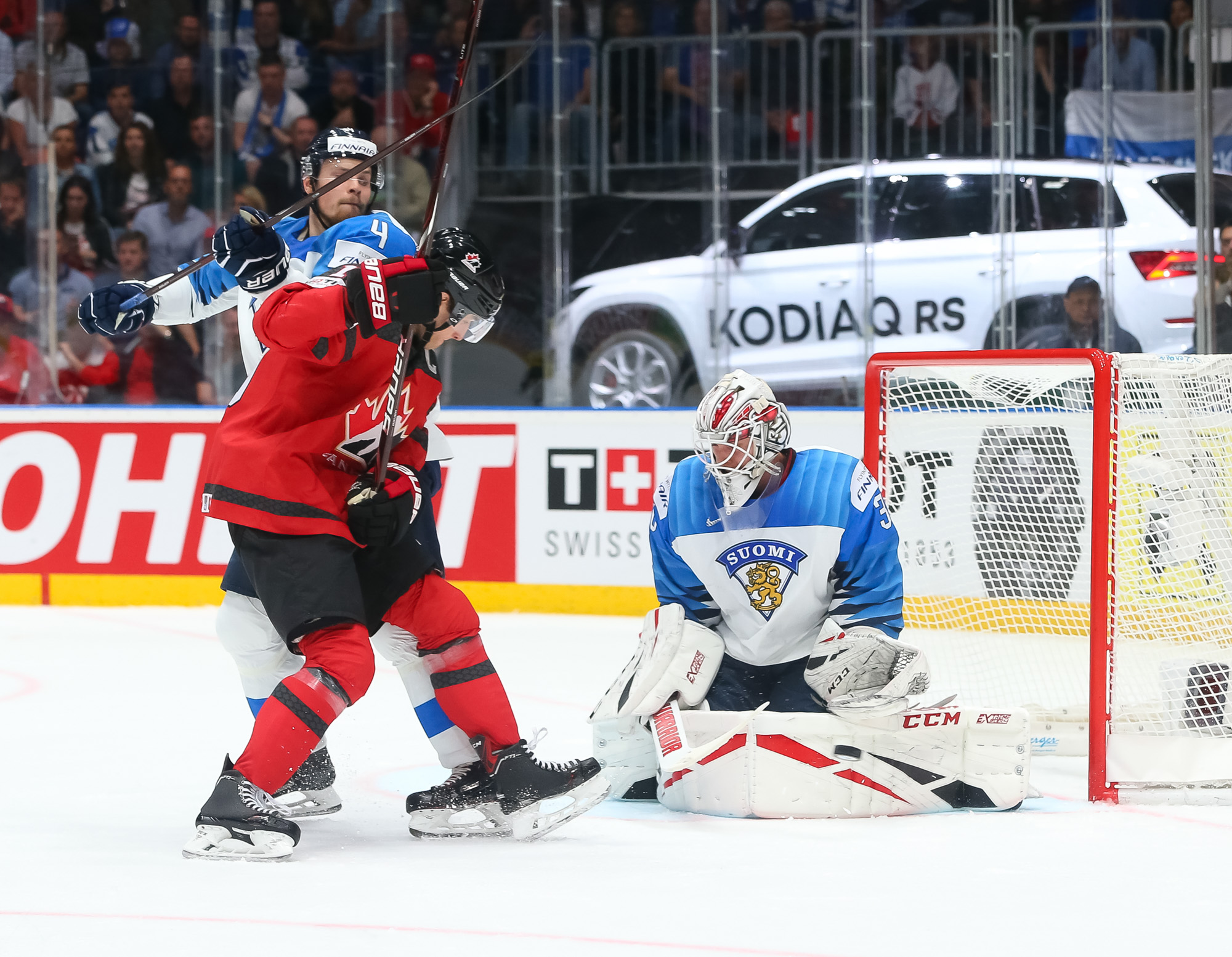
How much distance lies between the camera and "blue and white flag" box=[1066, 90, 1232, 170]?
268 inches

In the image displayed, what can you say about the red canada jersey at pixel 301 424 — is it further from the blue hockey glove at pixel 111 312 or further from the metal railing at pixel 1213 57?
the metal railing at pixel 1213 57

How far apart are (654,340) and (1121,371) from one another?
4.18 metres

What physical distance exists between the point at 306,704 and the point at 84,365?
213 inches

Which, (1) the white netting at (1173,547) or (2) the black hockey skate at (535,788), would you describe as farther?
(1) the white netting at (1173,547)

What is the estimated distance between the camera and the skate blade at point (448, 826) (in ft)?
9.76

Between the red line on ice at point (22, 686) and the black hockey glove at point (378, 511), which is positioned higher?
the black hockey glove at point (378, 511)

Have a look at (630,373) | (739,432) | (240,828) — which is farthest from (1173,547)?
(630,373)

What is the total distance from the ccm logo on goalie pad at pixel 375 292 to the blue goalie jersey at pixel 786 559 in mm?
901

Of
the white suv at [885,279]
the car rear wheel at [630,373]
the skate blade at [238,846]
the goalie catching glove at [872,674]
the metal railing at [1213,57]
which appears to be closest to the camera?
the skate blade at [238,846]

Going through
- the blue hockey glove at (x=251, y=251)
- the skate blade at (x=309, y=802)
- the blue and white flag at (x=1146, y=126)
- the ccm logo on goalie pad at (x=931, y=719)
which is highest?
the blue and white flag at (x=1146, y=126)

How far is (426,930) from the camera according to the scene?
2277 mm

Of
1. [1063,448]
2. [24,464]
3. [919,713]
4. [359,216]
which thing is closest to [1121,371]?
[919,713]

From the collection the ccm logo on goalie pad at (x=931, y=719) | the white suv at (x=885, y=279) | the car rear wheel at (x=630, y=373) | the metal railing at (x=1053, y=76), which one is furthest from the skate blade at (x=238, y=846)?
the metal railing at (x=1053, y=76)

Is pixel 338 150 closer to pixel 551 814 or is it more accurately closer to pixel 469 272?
pixel 469 272
